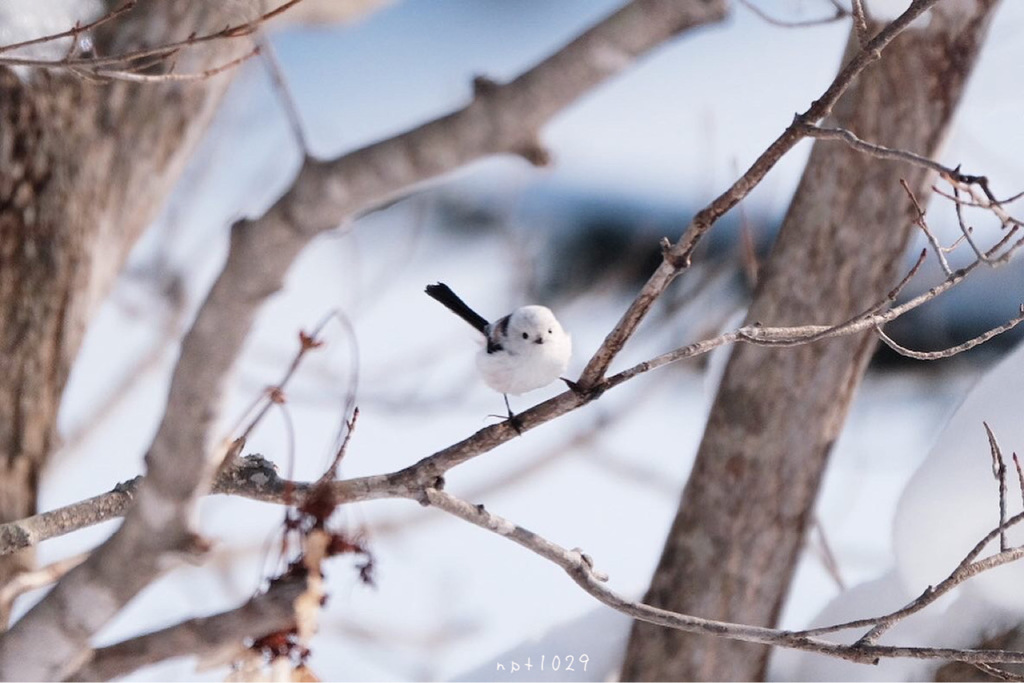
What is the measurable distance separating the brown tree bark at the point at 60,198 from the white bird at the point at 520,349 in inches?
30.7

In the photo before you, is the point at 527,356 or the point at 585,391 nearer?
the point at 585,391

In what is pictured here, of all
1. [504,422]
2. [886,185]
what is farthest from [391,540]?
[504,422]

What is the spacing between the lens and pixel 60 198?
2.06 meters

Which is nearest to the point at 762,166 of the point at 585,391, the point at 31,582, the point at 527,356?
the point at 585,391

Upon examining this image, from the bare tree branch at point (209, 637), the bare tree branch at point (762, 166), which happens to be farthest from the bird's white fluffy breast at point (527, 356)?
the bare tree branch at point (209, 637)

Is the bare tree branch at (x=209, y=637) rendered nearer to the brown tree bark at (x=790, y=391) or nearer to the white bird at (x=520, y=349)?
the white bird at (x=520, y=349)

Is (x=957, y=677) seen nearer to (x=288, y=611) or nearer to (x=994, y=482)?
(x=994, y=482)

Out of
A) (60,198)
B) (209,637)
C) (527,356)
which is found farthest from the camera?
(60,198)

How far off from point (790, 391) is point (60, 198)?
1696 millimetres

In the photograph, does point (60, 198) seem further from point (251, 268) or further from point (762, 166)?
point (762, 166)

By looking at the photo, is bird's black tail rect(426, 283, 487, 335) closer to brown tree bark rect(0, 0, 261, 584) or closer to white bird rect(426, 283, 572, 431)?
white bird rect(426, 283, 572, 431)

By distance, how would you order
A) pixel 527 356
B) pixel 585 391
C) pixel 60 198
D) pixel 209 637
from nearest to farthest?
pixel 209 637, pixel 585 391, pixel 527 356, pixel 60 198

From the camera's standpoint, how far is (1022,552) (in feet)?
3.96

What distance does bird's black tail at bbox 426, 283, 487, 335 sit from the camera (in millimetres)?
1722
